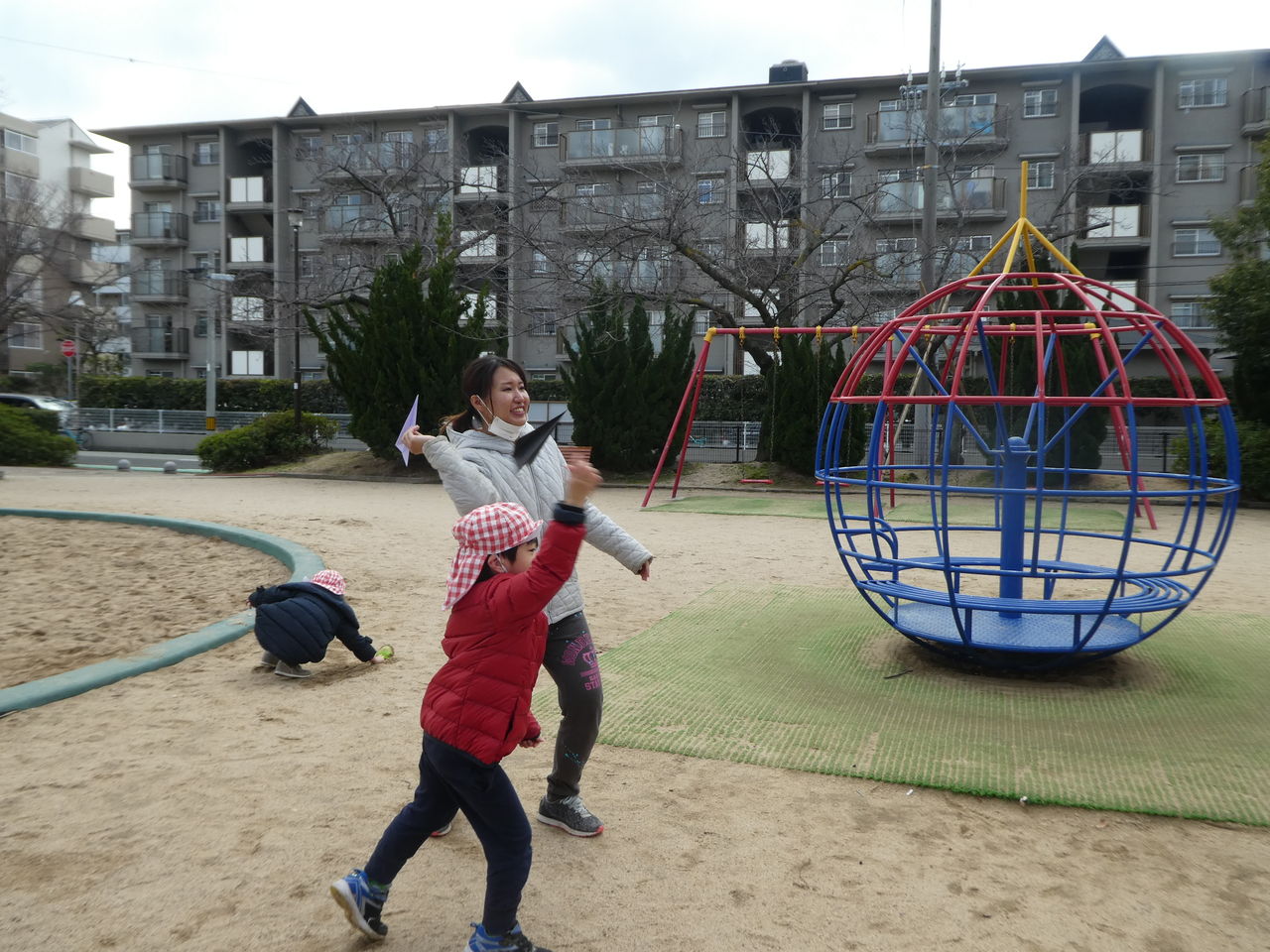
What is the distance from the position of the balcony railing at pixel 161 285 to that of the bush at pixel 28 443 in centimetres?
1918

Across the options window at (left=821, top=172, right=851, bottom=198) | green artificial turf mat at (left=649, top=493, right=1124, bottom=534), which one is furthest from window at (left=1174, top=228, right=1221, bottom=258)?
green artificial turf mat at (left=649, top=493, right=1124, bottom=534)

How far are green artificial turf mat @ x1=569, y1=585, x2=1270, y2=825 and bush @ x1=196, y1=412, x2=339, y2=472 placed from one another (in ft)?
49.8

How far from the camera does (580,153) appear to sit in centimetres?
2967

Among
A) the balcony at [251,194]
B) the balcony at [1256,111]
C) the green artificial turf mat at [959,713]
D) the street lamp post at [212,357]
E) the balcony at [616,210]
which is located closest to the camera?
the green artificial turf mat at [959,713]

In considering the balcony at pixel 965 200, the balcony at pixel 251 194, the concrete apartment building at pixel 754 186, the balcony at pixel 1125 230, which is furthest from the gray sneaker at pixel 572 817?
the balcony at pixel 251 194

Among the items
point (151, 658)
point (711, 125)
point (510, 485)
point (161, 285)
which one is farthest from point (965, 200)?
point (161, 285)

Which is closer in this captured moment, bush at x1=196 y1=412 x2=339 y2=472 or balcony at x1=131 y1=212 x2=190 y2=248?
bush at x1=196 y1=412 x2=339 y2=472

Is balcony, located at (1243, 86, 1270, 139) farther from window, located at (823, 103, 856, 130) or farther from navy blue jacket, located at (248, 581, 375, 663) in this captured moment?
navy blue jacket, located at (248, 581, 375, 663)

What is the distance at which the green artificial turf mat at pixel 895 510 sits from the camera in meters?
11.5

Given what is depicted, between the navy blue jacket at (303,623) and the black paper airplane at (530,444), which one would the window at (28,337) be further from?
the black paper airplane at (530,444)

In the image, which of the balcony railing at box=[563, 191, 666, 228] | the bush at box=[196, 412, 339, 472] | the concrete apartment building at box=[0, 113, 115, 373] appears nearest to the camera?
the balcony railing at box=[563, 191, 666, 228]

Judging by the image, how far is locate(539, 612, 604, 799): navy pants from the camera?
9.18 feet

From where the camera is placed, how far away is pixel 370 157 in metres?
23.6

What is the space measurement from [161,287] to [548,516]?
38944 mm
